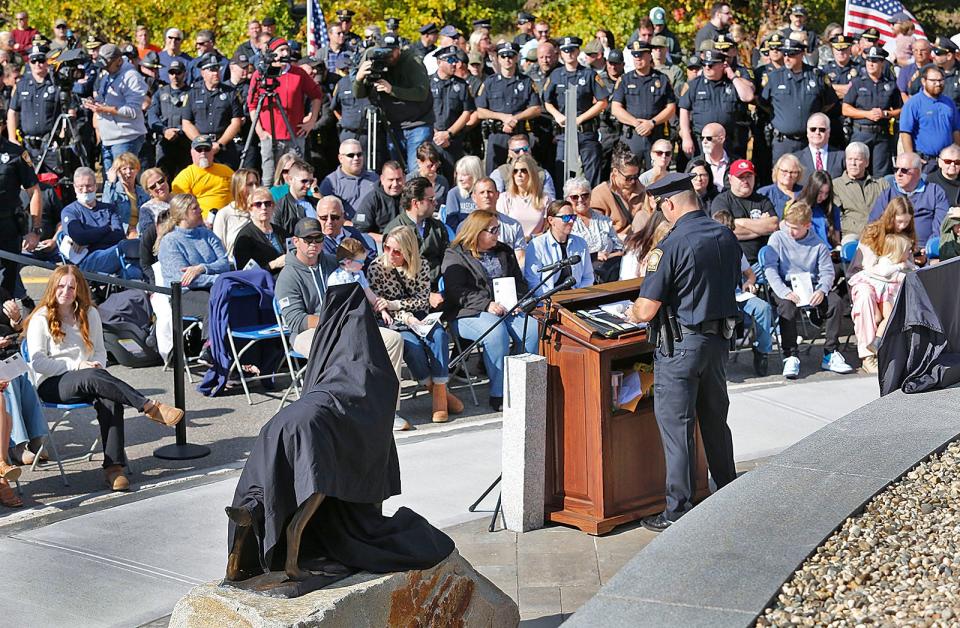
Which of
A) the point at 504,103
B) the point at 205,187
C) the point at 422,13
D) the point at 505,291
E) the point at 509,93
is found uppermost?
the point at 422,13

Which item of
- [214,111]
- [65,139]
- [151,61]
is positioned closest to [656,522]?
[214,111]

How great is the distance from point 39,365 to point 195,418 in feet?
4.71

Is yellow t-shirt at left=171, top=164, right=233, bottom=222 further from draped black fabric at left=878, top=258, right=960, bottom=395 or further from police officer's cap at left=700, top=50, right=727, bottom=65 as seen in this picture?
draped black fabric at left=878, top=258, right=960, bottom=395

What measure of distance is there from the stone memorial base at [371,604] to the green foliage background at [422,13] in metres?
16.1

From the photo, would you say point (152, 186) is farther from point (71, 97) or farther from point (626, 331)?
point (626, 331)

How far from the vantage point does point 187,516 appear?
7.64m

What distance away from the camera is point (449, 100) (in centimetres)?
1505

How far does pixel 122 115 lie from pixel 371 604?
10994 mm

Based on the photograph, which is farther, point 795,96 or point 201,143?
point 795,96

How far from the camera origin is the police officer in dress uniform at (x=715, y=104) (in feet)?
47.7

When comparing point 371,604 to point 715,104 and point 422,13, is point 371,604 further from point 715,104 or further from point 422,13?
point 422,13

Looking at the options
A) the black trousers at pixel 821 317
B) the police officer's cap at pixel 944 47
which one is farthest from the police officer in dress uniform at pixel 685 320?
the police officer's cap at pixel 944 47

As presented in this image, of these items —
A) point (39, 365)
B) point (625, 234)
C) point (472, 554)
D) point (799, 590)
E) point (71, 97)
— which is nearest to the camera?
point (799, 590)

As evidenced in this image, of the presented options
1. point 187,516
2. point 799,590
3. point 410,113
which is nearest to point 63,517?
point 187,516
